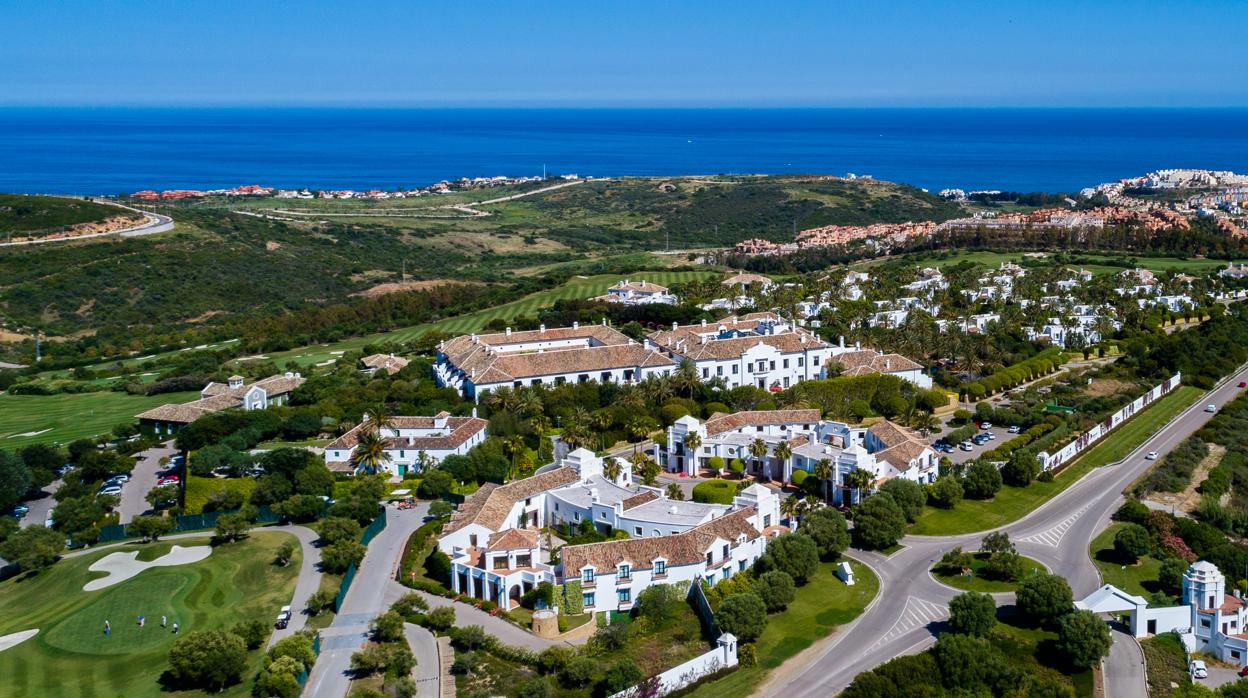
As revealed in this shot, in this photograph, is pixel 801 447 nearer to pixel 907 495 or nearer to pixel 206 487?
pixel 907 495

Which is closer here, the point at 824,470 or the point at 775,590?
the point at 775,590

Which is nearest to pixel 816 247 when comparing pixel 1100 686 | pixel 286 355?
pixel 286 355

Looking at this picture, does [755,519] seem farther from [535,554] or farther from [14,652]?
[14,652]

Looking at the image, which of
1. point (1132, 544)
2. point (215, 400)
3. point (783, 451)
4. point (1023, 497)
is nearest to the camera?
point (1132, 544)

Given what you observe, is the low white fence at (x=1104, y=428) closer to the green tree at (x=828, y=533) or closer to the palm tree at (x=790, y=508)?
the palm tree at (x=790, y=508)

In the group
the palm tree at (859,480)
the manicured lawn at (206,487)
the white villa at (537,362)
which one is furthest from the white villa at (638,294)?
the manicured lawn at (206,487)

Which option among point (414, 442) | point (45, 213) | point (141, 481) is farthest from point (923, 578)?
point (45, 213)

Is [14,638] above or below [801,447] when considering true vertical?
below
